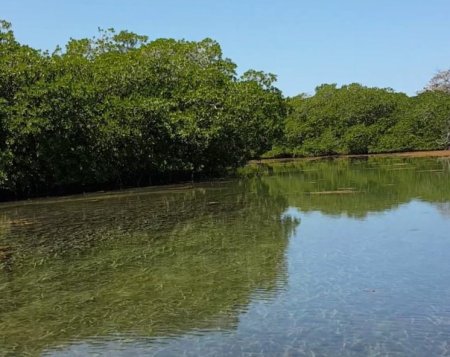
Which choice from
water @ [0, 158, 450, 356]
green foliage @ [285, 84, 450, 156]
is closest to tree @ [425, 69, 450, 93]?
green foliage @ [285, 84, 450, 156]

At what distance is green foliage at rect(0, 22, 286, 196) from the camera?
105 feet

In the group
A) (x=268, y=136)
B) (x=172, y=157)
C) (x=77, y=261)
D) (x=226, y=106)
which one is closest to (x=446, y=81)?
(x=268, y=136)

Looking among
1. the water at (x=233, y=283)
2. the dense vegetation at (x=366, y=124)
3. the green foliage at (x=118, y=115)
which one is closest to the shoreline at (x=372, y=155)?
the dense vegetation at (x=366, y=124)

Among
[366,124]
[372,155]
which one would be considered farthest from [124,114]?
[366,124]

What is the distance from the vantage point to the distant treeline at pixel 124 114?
1266 inches

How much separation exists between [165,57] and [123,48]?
9856 mm

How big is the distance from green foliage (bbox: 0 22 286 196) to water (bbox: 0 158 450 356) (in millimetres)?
11618

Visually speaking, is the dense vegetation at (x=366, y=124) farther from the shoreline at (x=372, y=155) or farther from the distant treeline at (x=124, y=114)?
the distant treeline at (x=124, y=114)

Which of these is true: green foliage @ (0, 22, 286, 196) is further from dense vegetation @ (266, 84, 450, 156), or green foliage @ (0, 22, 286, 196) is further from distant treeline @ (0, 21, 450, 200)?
dense vegetation @ (266, 84, 450, 156)

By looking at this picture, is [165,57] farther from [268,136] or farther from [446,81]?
[446,81]

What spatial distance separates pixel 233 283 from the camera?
35.7ft

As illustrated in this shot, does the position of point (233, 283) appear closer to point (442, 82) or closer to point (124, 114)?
point (124, 114)

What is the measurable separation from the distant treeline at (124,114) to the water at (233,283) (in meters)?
11.6

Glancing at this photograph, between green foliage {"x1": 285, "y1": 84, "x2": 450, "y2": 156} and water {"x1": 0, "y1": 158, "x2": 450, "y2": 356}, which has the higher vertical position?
green foliage {"x1": 285, "y1": 84, "x2": 450, "y2": 156}
